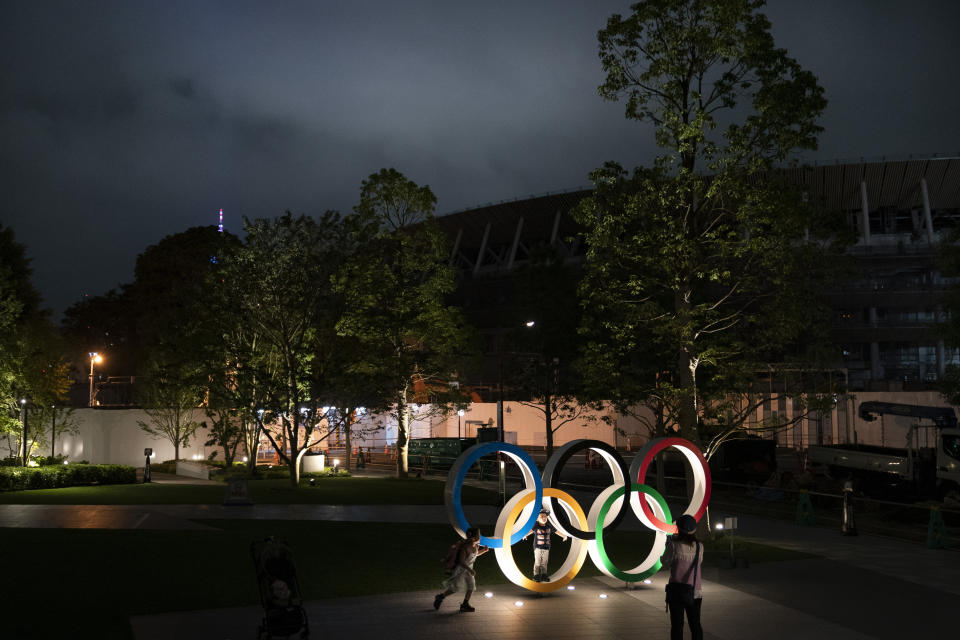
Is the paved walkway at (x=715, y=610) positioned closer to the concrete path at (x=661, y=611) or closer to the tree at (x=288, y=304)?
the concrete path at (x=661, y=611)

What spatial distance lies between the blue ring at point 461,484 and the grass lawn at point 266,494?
1461 centimetres

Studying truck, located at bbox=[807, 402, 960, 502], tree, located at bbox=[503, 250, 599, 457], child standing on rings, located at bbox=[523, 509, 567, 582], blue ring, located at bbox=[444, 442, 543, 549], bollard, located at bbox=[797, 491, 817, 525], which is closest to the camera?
blue ring, located at bbox=[444, 442, 543, 549]

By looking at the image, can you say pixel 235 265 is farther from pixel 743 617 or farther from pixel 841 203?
pixel 841 203

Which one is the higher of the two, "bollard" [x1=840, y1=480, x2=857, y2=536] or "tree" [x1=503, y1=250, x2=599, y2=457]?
"tree" [x1=503, y1=250, x2=599, y2=457]

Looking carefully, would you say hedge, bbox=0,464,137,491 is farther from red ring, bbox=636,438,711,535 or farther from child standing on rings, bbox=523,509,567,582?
red ring, bbox=636,438,711,535

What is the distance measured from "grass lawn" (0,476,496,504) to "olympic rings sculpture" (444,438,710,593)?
14315mm

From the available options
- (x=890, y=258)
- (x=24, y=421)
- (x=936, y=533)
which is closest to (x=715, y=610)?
(x=936, y=533)

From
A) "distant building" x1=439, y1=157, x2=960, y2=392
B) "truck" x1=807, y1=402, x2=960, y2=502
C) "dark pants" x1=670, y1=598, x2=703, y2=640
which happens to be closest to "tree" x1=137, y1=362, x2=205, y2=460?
"truck" x1=807, y1=402, x2=960, y2=502

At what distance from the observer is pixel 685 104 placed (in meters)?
20.3

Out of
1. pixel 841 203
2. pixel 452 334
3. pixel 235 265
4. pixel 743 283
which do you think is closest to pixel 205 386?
pixel 235 265

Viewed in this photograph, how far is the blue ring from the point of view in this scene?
13984 mm

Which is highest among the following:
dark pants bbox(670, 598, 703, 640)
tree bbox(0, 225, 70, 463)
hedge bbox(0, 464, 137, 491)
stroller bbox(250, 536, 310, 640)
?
tree bbox(0, 225, 70, 463)

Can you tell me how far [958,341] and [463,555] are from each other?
23828 mm

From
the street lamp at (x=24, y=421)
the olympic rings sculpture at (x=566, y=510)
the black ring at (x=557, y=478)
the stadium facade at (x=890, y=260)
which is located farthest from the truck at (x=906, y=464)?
the stadium facade at (x=890, y=260)
